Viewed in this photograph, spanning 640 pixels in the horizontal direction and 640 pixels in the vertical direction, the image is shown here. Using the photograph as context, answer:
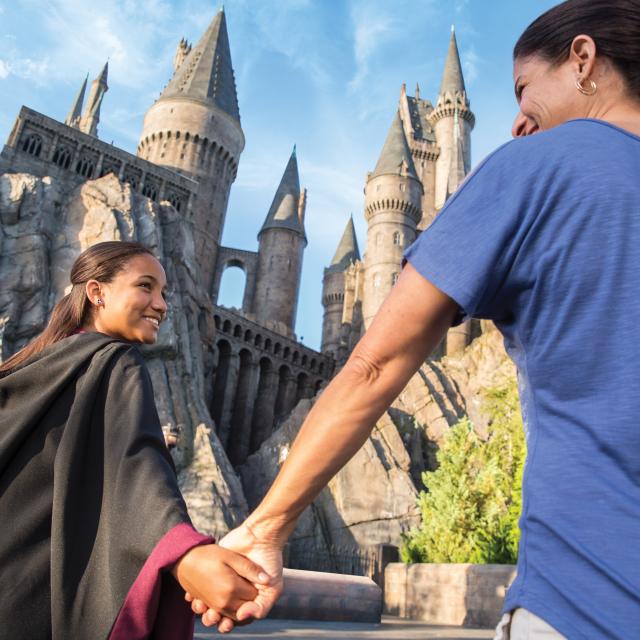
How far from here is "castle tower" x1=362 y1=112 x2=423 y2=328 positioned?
45.5 meters

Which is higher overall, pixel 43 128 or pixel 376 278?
pixel 43 128

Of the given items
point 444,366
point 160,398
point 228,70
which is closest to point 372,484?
Result: point 160,398

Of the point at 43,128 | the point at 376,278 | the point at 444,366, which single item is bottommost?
the point at 444,366

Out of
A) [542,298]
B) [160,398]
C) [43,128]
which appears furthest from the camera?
[43,128]

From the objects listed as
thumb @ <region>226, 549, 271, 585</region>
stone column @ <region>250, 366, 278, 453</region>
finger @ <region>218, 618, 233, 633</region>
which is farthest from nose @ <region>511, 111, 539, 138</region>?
stone column @ <region>250, 366, 278, 453</region>

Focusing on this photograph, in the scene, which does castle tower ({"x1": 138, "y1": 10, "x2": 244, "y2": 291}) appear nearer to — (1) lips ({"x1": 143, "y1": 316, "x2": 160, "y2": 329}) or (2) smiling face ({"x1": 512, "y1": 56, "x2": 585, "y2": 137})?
(1) lips ({"x1": 143, "y1": 316, "x2": 160, "y2": 329})

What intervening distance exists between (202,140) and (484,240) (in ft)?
172

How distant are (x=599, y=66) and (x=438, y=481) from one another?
12.2 m

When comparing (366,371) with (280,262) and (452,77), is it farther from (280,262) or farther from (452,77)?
(452,77)

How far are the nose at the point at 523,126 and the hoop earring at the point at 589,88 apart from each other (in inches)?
5.7

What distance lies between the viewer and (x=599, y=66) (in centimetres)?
156

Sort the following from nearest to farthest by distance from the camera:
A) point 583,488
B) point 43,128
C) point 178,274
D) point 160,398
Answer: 1. point 583,488
2. point 160,398
3. point 178,274
4. point 43,128

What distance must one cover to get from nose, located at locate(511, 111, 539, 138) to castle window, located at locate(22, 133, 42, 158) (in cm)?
4057

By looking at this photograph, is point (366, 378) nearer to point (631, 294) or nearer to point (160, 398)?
point (631, 294)
